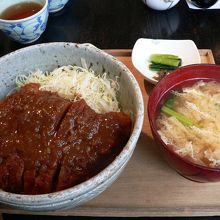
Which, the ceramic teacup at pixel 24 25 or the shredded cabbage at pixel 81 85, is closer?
the shredded cabbage at pixel 81 85

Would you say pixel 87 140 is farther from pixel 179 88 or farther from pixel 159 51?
pixel 159 51

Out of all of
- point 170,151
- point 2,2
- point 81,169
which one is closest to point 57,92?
point 81,169

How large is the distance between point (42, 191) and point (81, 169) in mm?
146

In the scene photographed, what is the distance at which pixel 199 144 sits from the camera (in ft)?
3.88

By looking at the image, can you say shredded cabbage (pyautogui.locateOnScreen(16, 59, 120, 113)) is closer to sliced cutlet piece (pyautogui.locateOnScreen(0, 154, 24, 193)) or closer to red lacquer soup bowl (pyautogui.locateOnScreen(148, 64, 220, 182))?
red lacquer soup bowl (pyautogui.locateOnScreen(148, 64, 220, 182))

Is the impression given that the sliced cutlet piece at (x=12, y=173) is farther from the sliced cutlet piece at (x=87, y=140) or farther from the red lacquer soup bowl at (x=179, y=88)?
Result: the red lacquer soup bowl at (x=179, y=88)

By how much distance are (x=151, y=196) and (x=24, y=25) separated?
1.15m

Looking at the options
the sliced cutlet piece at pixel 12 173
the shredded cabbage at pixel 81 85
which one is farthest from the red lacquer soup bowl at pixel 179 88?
the sliced cutlet piece at pixel 12 173

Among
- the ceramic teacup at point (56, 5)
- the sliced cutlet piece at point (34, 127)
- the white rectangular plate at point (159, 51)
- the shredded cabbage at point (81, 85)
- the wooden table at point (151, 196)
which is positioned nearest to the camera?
the sliced cutlet piece at point (34, 127)

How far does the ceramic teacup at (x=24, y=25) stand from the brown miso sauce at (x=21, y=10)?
2 centimetres

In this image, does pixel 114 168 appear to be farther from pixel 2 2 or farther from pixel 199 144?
pixel 2 2

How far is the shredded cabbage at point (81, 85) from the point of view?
1.37 meters

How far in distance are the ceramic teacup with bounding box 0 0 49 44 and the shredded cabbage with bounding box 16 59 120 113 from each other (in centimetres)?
45

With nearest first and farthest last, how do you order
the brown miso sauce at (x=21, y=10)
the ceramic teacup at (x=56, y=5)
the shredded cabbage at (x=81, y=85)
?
the shredded cabbage at (x=81, y=85) < the brown miso sauce at (x=21, y=10) < the ceramic teacup at (x=56, y=5)
